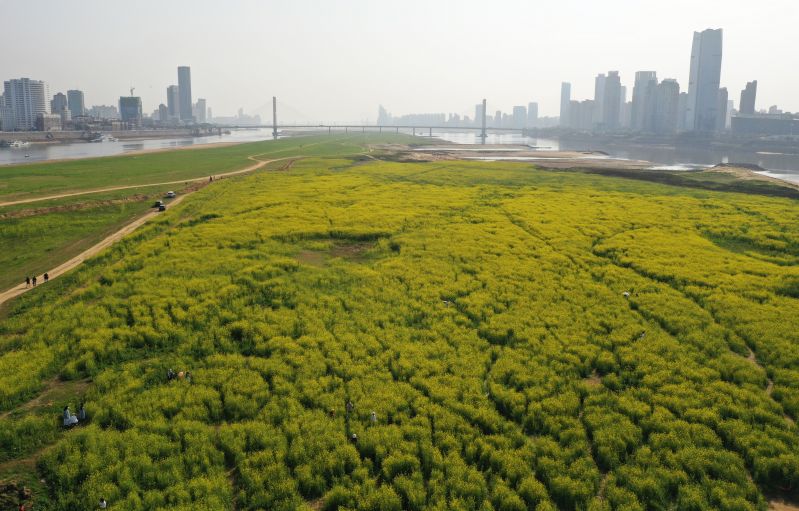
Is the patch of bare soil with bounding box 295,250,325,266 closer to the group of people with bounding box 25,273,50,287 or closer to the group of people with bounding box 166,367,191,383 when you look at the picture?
the group of people with bounding box 166,367,191,383

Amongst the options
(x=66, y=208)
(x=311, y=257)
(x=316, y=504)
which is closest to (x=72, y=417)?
(x=316, y=504)

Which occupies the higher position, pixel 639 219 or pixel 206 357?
pixel 639 219

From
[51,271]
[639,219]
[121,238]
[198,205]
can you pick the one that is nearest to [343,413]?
[51,271]

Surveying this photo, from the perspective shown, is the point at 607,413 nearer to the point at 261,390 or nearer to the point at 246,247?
the point at 261,390

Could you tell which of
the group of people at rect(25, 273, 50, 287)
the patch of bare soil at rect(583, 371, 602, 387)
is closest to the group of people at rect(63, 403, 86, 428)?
the patch of bare soil at rect(583, 371, 602, 387)

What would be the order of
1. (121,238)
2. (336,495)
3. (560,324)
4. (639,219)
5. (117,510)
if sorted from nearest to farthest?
(117,510) < (336,495) < (560,324) < (121,238) < (639,219)

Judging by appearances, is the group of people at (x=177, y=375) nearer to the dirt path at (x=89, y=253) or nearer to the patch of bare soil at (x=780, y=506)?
the dirt path at (x=89, y=253)

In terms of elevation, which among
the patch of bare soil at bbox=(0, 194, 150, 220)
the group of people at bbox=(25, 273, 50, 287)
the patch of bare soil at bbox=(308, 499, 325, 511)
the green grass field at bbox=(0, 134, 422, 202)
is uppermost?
the green grass field at bbox=(0, 134, 422, 202)

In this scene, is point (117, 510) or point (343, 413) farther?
point (343, 413)
